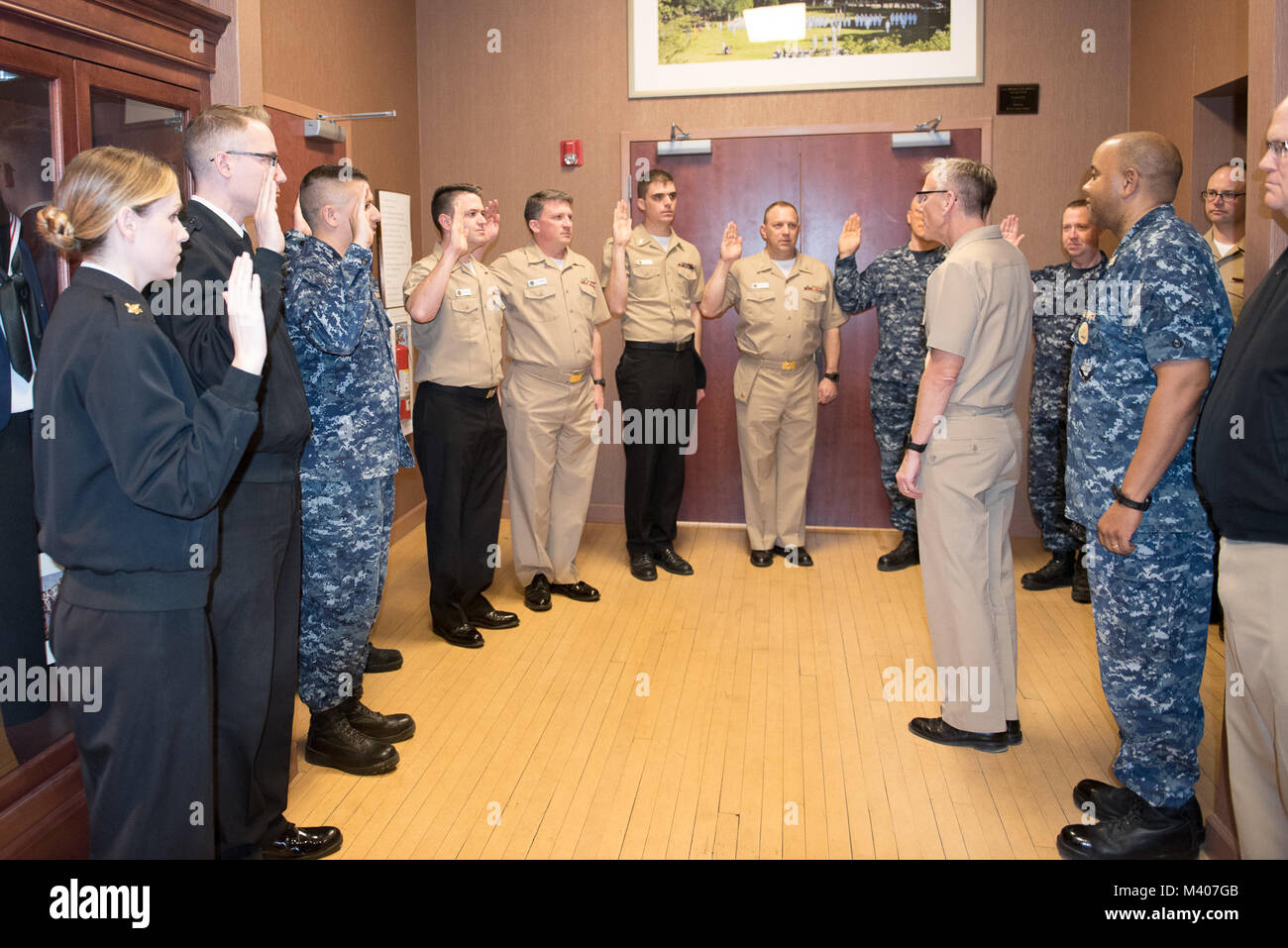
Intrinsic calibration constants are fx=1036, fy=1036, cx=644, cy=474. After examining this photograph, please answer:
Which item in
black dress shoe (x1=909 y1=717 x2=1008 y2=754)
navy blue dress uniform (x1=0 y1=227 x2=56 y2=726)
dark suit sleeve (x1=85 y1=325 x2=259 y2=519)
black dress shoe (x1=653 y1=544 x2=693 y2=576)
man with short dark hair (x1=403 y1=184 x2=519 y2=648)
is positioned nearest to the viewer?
dark suit sleeve (x1=85 y1=325 x2=259 y2=519)

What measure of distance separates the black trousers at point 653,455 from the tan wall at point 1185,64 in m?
2.45

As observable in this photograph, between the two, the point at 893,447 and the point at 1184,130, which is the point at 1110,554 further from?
the point at 1184,130

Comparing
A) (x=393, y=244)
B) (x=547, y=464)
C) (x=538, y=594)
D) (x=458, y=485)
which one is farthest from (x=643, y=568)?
(x=393, y=244)

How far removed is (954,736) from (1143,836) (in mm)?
765

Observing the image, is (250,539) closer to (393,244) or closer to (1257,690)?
(1257,690)

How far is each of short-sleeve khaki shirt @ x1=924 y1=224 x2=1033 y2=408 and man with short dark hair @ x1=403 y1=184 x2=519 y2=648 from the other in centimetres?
185

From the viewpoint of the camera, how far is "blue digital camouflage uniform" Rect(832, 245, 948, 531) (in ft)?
16.5

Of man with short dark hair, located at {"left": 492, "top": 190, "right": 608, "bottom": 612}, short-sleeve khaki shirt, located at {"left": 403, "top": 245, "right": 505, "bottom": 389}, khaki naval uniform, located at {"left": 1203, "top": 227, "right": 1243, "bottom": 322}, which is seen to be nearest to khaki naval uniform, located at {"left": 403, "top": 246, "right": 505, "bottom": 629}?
short-sleeve khaki shirt, located at {"left": 403, "top": 245, "right": 505, "bottom": 389}

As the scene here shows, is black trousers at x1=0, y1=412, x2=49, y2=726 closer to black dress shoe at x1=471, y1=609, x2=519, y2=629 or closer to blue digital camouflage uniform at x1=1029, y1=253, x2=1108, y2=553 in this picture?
black dress shoe at x1=471, y1=609, x2=519, y2=629

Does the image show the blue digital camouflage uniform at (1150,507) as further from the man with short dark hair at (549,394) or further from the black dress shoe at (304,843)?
the man with short dark hair at (549,394)

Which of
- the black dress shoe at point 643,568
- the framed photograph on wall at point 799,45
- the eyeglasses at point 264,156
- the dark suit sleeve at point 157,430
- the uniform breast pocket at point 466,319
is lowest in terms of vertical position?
the black dress shoe at point 643,568

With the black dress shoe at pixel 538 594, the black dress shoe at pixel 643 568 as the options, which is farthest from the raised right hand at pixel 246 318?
the black dress shoe at pixel 643 568

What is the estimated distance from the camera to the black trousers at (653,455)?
5027mm

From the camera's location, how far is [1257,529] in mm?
1999
